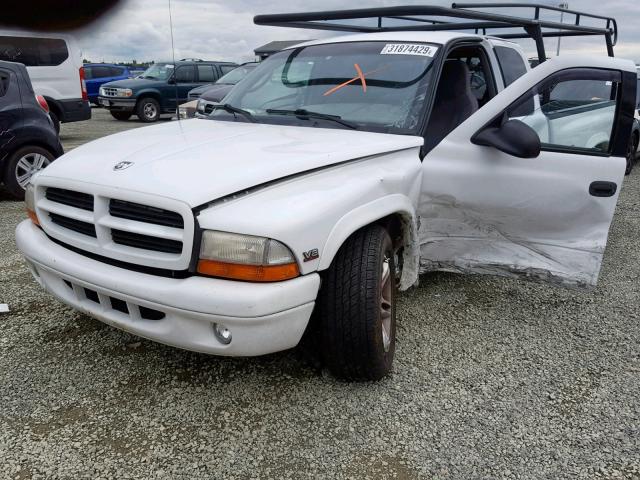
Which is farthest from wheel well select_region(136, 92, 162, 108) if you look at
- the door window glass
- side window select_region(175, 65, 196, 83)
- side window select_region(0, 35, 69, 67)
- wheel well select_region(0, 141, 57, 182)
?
wheel well select_region(0, 141, 57, 182)

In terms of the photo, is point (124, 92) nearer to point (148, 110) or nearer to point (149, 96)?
point (149, 96)

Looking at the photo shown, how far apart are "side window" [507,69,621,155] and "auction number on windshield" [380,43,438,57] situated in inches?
26.1

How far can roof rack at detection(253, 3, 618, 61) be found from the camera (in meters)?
3.09

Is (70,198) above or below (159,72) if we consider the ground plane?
above

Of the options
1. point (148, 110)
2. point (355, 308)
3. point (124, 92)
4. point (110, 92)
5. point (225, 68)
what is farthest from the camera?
point (225, 68)

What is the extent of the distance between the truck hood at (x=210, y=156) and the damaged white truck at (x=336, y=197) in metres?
0.01

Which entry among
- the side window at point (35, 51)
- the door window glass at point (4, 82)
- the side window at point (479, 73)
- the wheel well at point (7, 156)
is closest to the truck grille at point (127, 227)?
the side window at point (479, 73)

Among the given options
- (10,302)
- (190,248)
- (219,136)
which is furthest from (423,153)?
(10,302)

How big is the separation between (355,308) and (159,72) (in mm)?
16294

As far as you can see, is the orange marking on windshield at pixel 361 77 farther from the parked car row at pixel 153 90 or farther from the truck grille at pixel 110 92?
the truck grille at pixel 110 92

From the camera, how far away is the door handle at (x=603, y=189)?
2.87m

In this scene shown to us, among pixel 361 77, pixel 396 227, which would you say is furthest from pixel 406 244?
pixel 361 77

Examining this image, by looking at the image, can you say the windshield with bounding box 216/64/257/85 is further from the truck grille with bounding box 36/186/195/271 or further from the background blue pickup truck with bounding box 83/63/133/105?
the truck grille with bounding box 36/186/195/271

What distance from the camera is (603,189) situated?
288cm
